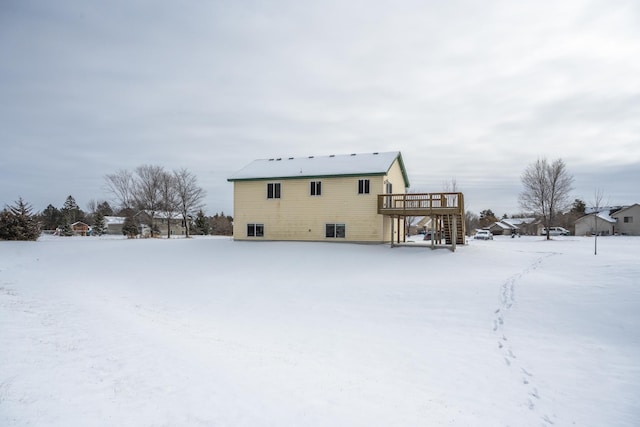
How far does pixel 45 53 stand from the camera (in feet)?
51.8

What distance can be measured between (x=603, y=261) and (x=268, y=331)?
1715 cm

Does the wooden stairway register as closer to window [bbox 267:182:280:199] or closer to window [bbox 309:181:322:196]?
window [bbox 309:181:322:196]

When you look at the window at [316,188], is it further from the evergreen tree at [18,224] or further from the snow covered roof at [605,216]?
the snow covered roof at [605,216]

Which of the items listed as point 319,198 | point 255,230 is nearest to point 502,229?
point 319,198

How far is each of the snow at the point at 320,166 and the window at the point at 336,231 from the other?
3.65 metres

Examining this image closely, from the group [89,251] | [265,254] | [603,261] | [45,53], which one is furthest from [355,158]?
[89,251]

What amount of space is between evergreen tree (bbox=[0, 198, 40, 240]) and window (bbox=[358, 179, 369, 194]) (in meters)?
31.3

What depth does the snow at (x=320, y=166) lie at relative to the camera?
80.9 ft

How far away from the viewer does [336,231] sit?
24.7 metres

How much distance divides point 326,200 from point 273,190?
424cm

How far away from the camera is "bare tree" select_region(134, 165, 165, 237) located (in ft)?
155

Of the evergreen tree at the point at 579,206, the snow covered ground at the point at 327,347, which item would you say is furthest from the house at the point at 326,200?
the evergreen tree at the point at 579,206

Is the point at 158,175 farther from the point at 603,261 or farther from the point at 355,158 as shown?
the point at 603,261

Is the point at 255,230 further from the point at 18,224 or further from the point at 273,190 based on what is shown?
the point at 18,224
